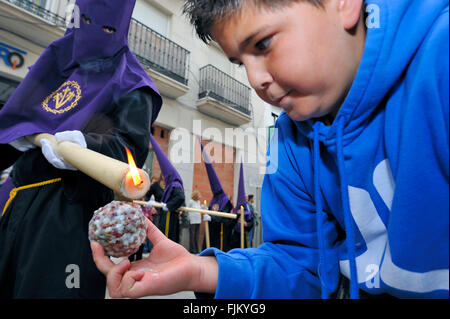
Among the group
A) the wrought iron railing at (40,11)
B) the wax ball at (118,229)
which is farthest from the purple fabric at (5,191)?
the wrought iron railing at (40,11)

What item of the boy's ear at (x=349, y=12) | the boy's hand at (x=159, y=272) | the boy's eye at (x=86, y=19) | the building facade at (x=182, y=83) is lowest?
the boy's hand at (x=159, y=272)

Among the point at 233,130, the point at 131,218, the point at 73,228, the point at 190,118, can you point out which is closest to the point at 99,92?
the point at 73,228

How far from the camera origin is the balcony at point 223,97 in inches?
292

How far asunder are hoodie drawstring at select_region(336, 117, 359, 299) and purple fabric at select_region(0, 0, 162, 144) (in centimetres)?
97

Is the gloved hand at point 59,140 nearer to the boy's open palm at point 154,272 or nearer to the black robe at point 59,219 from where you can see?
the black robe at point 59,219

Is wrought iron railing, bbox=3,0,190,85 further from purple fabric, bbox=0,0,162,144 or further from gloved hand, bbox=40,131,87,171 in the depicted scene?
gloved hand, bbox=40,131,87,171

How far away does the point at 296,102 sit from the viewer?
67 centimetres

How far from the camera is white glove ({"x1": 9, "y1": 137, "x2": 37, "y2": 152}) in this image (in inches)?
49.6

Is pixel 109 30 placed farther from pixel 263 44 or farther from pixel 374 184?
pixel 374 184

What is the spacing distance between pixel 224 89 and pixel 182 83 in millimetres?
1542

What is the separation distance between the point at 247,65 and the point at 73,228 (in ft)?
3.04

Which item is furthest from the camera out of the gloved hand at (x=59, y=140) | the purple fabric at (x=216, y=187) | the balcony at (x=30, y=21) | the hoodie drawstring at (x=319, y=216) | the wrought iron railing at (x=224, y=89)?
the wrought iron railing at (x=224, y=89)

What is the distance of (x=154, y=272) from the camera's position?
614 millimetres
